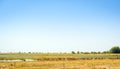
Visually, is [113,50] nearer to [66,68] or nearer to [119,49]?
[119,49]

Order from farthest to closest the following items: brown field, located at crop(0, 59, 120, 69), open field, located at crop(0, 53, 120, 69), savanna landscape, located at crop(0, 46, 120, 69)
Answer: savanna landscape, located at crop(0, 46, 120, 69) < open field, located at crop(0, 53, 120, 69) < brown field, located at crop(0, 59, 120, 69)

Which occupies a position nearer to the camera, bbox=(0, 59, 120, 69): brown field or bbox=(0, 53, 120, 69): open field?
bbox=(0, 59, 120, 69): brown field

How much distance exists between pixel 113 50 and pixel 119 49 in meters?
5.22

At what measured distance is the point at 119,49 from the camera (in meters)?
171

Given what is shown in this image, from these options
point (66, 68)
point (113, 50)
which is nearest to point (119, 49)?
point (113, 50)

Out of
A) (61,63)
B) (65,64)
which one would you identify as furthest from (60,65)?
(61,63)

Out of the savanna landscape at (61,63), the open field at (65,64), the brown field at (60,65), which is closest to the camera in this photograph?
the brown field at (60,65)

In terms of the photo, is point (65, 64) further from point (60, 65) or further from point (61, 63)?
point (61, 63)

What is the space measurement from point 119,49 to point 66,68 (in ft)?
463

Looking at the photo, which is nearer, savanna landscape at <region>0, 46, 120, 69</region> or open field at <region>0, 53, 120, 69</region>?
open field at <region>0, 53, 120, 69</region>

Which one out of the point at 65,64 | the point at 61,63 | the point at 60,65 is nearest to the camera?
the point at 60,65

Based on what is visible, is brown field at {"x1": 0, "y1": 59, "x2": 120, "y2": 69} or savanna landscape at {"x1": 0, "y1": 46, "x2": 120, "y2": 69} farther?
savanna landscape at {"x1": 0, "y1": 46, "x2": 120, "y2": 69}

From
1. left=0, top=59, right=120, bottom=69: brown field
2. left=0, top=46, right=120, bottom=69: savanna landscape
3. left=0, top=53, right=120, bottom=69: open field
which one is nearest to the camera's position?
left=0, top=59, right=120, bottom=69: brown field

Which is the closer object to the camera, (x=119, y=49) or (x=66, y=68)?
(x=66, y=68)
